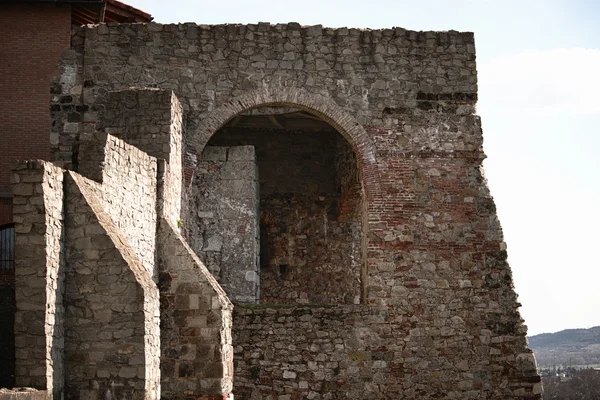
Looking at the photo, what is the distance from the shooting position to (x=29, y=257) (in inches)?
382

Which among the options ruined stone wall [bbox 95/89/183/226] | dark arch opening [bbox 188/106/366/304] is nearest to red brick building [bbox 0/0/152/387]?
dark arch opening [bbox 188/106/366/304]

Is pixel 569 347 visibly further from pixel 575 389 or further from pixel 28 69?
pixel 28 69

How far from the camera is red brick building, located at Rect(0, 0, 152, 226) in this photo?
20.6 metres

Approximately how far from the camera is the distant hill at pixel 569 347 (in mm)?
65688

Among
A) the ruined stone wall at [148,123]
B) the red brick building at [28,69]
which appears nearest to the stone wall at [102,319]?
the ruined stone wall at [148,123]

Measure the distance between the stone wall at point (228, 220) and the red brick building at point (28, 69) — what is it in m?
5.13

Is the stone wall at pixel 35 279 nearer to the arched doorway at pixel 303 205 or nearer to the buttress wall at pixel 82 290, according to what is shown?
the buttress wall at pixel 82 290

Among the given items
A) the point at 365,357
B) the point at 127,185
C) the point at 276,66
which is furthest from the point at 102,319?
the point at 276,66

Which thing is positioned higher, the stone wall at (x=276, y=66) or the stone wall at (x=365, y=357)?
the stone wall at (x=276, y=66)

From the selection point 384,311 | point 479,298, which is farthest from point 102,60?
point 479,298

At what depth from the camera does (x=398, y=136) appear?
1596 centimetres

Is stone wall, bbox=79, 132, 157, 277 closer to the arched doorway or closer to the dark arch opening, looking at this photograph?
the arched doorway

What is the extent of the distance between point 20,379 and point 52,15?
13273 mm

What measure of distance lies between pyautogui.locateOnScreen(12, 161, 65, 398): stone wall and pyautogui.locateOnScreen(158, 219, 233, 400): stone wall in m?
2.74
